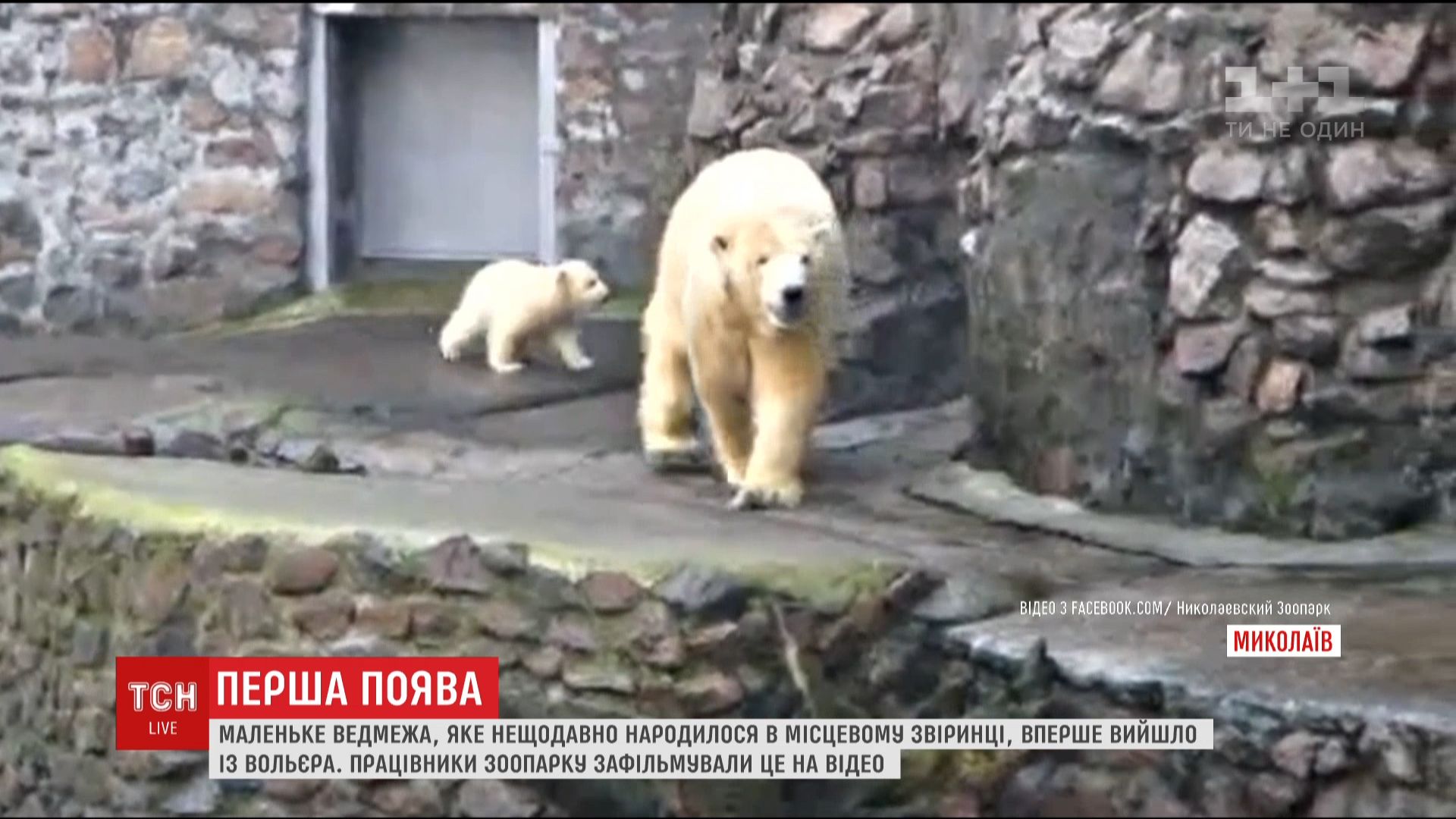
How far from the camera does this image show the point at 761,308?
6.48 meters

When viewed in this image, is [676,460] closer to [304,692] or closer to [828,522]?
[828,522]

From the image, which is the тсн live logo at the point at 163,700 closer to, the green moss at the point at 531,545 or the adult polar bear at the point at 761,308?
the green moss at the point at 531,545

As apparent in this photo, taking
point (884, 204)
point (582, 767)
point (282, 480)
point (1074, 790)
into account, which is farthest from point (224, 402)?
point (1074, 790)

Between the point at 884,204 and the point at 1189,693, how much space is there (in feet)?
10.5

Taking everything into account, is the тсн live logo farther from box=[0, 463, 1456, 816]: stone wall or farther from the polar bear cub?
the polar bear cub

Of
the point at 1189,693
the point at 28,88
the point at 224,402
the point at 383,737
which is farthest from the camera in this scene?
the point at 28,88

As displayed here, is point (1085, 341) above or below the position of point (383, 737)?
above

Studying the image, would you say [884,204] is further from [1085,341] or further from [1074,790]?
[1074,790]

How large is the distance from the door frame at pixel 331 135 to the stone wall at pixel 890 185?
57.7 inches

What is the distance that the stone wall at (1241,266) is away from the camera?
632cm

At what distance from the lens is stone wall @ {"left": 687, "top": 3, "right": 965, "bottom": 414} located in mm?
A: 8195

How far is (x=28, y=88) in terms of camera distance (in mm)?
9641
